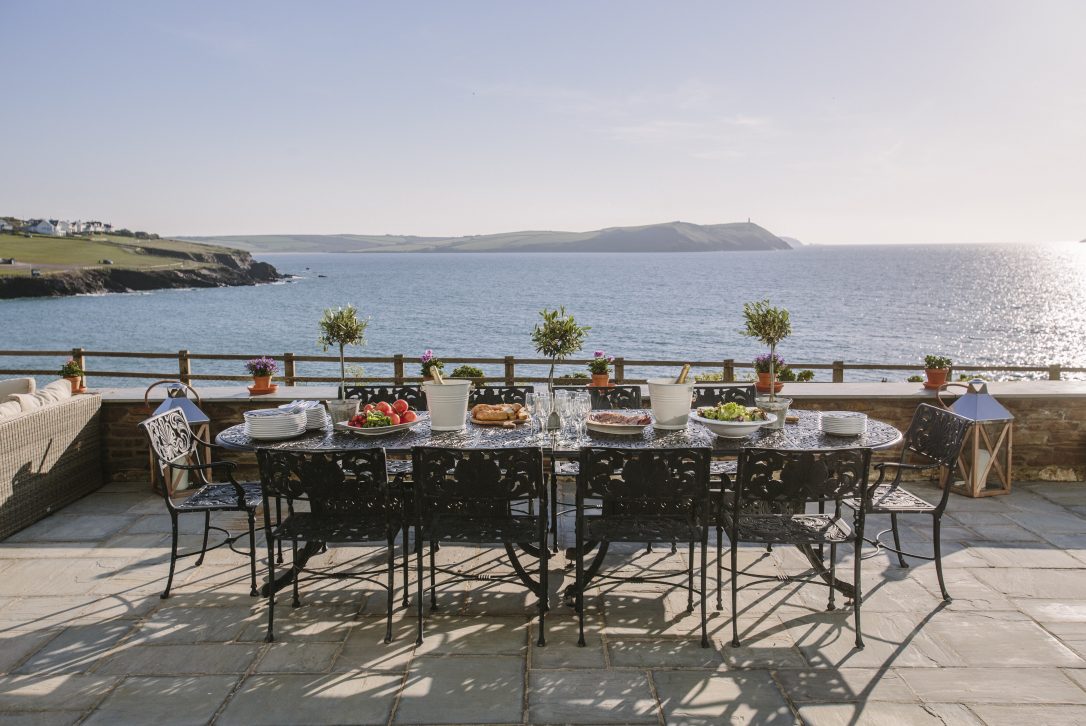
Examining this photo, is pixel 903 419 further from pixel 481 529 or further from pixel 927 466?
A: pixel 481 529

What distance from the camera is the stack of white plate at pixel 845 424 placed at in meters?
3.46

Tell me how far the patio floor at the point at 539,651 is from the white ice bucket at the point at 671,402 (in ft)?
2.75

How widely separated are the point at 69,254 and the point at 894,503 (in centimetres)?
7305

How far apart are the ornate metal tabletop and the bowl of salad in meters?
0.04

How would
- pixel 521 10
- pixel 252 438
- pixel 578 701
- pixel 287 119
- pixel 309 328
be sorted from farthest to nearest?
pixel 309 328, pixel 287 119, pixel 521 10, pixel 252 438, pixel 578 701

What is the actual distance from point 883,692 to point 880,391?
3.76 meters

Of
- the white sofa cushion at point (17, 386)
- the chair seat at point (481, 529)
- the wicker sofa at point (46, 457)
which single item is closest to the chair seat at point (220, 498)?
the chair seat at point (481, 529)

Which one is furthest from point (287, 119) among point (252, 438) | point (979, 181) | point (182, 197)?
point (979, 181)

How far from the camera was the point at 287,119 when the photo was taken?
21406mm

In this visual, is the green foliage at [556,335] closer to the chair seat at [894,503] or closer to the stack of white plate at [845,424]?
the stack of white plate at [845,424]

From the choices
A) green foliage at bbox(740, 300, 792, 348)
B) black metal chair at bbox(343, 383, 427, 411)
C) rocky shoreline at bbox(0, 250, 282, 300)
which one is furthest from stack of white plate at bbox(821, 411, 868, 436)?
rocky shoreline at bbox(0, 250, 282, 300)

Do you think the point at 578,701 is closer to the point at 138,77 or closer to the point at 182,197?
the point at 138,77

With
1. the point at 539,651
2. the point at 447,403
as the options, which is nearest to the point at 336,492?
the point at 447,403

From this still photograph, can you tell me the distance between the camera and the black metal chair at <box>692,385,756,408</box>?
4.34 m
